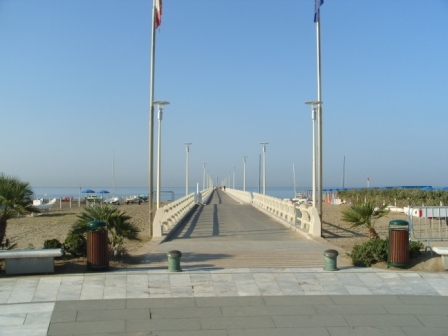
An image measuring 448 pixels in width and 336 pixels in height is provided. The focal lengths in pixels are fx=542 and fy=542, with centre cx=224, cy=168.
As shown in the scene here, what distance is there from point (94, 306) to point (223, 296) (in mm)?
2211

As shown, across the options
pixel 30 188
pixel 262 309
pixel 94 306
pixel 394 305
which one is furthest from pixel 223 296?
pixel 30 188

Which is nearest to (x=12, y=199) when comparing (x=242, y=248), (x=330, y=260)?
(x=242, y=248)

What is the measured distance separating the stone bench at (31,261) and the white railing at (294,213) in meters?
10.2

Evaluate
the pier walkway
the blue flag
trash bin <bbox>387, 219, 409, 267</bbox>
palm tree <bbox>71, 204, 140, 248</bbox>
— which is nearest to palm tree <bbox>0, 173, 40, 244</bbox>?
palm tree <bbox>71, 204, 140, 248</bbox>

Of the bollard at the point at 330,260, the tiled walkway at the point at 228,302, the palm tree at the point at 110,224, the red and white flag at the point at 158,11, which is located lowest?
the tiled walkway at the point at 228,302

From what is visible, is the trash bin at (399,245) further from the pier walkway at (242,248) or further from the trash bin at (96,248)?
the trash bin at (96,248)

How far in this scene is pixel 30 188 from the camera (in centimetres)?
1362

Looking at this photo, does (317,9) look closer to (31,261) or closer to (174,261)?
(174,261)

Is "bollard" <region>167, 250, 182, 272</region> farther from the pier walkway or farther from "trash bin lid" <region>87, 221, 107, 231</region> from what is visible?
"trash bin lid" <region>87, 221, 107, 231</region>

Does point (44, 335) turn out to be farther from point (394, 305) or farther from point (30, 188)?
point (30, 188)

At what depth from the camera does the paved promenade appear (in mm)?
7988

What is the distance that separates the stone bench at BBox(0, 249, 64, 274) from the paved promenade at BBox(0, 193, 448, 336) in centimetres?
30

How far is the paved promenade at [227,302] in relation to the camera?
7988 millimetres

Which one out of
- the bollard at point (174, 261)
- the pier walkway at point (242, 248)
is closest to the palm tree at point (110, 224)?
the pier walkway at point (242, 248)
